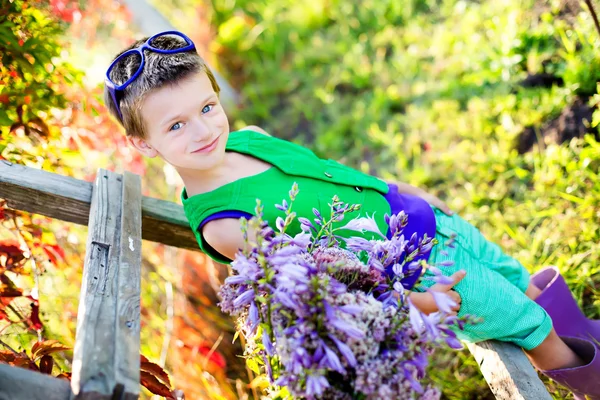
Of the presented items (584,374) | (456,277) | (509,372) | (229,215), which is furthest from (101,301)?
(584,374)

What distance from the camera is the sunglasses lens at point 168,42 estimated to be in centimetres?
187

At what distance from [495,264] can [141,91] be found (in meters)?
1.52

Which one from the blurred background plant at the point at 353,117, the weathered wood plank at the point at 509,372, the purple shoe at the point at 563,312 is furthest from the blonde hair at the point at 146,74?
the purple shoe at the point at 563,312

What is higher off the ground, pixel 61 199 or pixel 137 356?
pixel 61 199

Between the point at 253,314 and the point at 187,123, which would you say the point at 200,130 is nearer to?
the point at 187,123

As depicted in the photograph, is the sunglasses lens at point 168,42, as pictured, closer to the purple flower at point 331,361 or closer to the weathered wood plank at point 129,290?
the weathered wood plank at point 129,290

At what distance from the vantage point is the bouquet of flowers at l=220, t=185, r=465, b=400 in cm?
122

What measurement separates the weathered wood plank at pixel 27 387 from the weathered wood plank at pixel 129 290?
0.14m

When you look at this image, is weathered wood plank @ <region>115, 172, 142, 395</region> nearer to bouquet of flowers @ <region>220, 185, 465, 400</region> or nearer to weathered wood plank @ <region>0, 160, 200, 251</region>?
weathered wood plank @ <region>0, 160, 200, 251</region>

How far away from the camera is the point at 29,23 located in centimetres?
224

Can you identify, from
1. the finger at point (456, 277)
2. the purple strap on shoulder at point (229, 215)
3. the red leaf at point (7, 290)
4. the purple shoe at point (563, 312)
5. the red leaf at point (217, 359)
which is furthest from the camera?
the red leaf at point (217, 359)

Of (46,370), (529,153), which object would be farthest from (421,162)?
(46,370)

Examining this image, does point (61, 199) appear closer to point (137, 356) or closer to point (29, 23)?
point (29, 23)

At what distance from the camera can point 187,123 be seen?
1777mm
